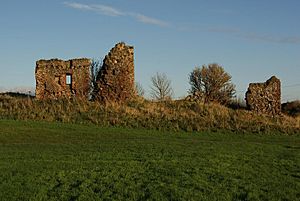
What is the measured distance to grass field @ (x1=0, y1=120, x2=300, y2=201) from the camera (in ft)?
34.6

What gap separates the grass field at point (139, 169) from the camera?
34.6 feet

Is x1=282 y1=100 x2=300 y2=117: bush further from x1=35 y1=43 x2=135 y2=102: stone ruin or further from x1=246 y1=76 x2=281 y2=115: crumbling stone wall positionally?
x1=35 y1=43 x2=135 y2=102: stone ruin

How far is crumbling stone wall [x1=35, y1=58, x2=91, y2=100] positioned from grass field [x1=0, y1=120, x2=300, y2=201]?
1376cm

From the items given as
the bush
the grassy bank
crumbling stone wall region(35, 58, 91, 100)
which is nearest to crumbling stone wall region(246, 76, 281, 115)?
the grassy bank

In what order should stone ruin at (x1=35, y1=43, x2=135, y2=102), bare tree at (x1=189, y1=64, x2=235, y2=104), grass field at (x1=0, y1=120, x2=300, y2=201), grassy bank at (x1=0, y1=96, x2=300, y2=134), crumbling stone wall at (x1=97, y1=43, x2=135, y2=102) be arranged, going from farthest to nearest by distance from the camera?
bare tree at (x1=189, y1=64, x2=235, y2=104) < stone ruin at (x1=35, y1=43, x2=135, y2=102) < crumbling stone wall at (x1=97, y1=43, x2=135, y2=102) < grassy bank at (x1=0, y1=96, x2=300, y2=134) < grass field at (x1=0, y1=120, x2=300, y2=201)

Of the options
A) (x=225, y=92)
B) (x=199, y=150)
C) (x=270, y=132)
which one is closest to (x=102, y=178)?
(x=199, y=150)

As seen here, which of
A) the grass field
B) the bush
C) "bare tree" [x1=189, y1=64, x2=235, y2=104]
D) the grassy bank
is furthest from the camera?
A: "bare tree" [x1=189, y1=64, x2=235, y2=104]

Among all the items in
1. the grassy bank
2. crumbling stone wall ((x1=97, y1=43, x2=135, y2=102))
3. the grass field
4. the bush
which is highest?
crumbling stone wall ((x1=97, y1=43, x2=135, y2=102))

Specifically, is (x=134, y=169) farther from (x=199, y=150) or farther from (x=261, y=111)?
(x=261, y=111)

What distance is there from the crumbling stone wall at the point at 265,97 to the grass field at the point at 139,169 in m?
13.0

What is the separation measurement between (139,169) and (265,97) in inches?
935

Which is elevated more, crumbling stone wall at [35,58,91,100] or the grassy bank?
crumbling stone wall at [35,58,91,100]

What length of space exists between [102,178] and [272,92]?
25.6 metres

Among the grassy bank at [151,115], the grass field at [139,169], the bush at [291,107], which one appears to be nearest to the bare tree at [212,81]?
the bush at [291,107]
